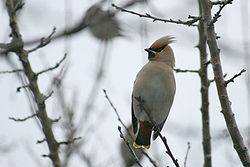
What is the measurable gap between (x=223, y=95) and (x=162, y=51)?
215 centimetres

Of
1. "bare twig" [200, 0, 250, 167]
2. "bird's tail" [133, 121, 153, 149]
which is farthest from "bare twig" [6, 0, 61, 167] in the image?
"bare twig" [200, 0, 250, 167]

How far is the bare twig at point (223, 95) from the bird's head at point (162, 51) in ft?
6.44

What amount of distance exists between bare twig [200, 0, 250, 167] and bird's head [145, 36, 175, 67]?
1.96 m

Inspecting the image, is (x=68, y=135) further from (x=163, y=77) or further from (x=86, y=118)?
(x=163, y=77)

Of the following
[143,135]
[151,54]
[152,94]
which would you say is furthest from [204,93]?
[151,54]

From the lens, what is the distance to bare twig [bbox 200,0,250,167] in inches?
88.2

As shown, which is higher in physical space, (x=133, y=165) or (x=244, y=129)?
(x=244, y=129)

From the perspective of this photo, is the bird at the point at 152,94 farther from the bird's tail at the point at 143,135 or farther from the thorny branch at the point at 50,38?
the thorny branch at the point at 50,38

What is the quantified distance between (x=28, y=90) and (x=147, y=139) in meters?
1.32

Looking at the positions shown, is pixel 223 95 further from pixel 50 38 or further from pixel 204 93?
pixel 50 38

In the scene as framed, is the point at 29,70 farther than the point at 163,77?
No

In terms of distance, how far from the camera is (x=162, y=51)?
4.38 m

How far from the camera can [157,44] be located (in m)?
4.41

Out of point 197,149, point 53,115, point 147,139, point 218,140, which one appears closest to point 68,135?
point 53,115
